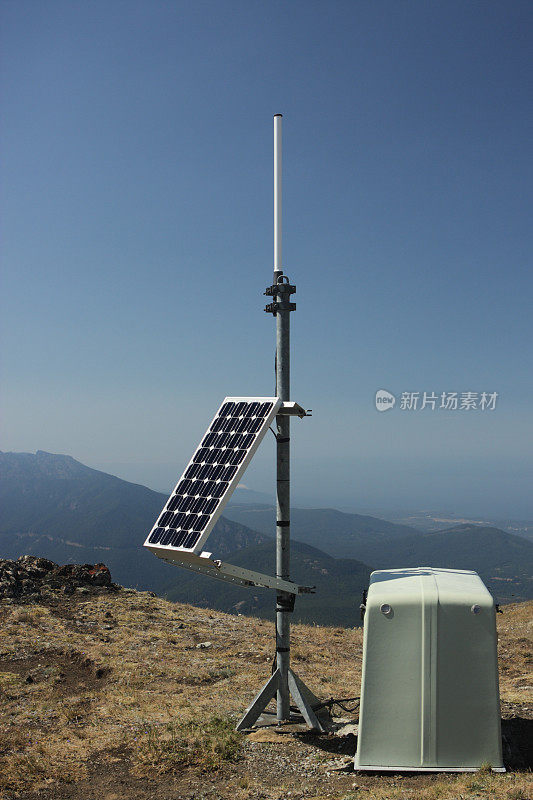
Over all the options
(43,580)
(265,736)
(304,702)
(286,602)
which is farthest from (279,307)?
(43,580)

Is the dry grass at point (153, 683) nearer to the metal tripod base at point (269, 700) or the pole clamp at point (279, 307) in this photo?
the metal tripod base at point (269, 700)

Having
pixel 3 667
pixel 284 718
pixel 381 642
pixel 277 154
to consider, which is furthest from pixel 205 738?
pixel 277 154

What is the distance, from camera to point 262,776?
29.5 feet

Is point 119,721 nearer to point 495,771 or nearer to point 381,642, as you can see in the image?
point 381,642

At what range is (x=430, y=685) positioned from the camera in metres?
8.77

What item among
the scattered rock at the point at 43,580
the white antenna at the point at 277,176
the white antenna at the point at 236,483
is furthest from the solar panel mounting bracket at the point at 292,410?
the scattered rock at the point at 43,580

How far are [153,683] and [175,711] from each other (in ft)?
7.54

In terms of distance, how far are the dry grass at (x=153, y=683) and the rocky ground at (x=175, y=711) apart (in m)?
0.04

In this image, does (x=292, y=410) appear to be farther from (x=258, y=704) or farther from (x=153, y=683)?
(x=153, y=683)

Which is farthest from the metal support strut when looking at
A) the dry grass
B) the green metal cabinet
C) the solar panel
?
the green metal cabinet

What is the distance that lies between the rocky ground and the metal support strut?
1.61 feet

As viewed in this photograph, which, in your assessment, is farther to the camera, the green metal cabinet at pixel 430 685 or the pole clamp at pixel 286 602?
the pole clamp at pixel 286 602

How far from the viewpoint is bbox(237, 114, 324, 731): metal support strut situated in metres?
10.7

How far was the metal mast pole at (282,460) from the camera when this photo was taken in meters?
10.7
